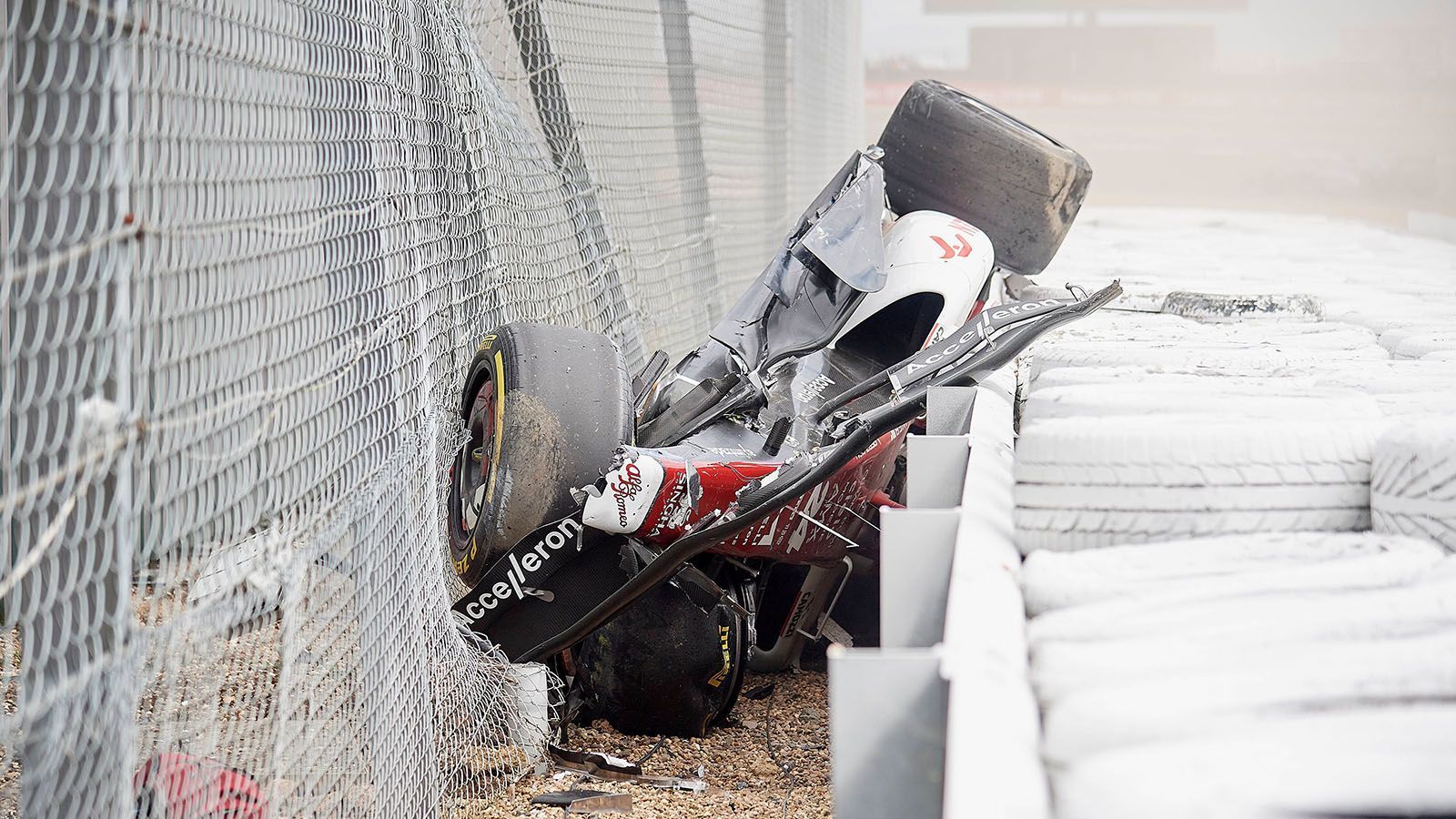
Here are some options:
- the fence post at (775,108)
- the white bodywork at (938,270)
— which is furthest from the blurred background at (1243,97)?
the white bodywork at (938,270)

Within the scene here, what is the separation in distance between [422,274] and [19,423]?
152cm

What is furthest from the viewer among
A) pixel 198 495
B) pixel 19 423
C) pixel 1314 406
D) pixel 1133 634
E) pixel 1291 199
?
pixel 1291 199

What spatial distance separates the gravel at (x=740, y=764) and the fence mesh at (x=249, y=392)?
0.57 ft

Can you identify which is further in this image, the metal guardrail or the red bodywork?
the red bodywork

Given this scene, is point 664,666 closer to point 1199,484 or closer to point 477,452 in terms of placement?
point 477,452

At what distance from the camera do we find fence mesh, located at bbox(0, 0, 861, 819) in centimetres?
134

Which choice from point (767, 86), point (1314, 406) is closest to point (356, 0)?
point (1314, 406)

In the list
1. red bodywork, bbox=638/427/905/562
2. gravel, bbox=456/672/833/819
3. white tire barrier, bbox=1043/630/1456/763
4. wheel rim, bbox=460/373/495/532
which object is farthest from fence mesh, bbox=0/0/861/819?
white tire barrier, bbox=1043/630/1456/763

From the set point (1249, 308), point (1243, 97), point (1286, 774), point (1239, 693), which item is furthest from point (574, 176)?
point (1243, 97)

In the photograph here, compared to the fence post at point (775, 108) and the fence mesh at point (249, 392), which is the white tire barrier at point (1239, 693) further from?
the fence post at point (775, 108)

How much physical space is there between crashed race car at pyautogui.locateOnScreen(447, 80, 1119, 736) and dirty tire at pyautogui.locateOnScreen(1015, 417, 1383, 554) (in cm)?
100

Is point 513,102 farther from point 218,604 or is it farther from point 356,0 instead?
point 218,604

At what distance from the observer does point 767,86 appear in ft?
25.4

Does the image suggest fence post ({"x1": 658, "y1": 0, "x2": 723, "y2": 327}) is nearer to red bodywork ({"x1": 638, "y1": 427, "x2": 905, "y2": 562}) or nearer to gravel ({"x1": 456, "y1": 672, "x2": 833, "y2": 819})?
red bodywork ({"x1": 638, "y1": 427, "x2": 905, "y2": 562})
